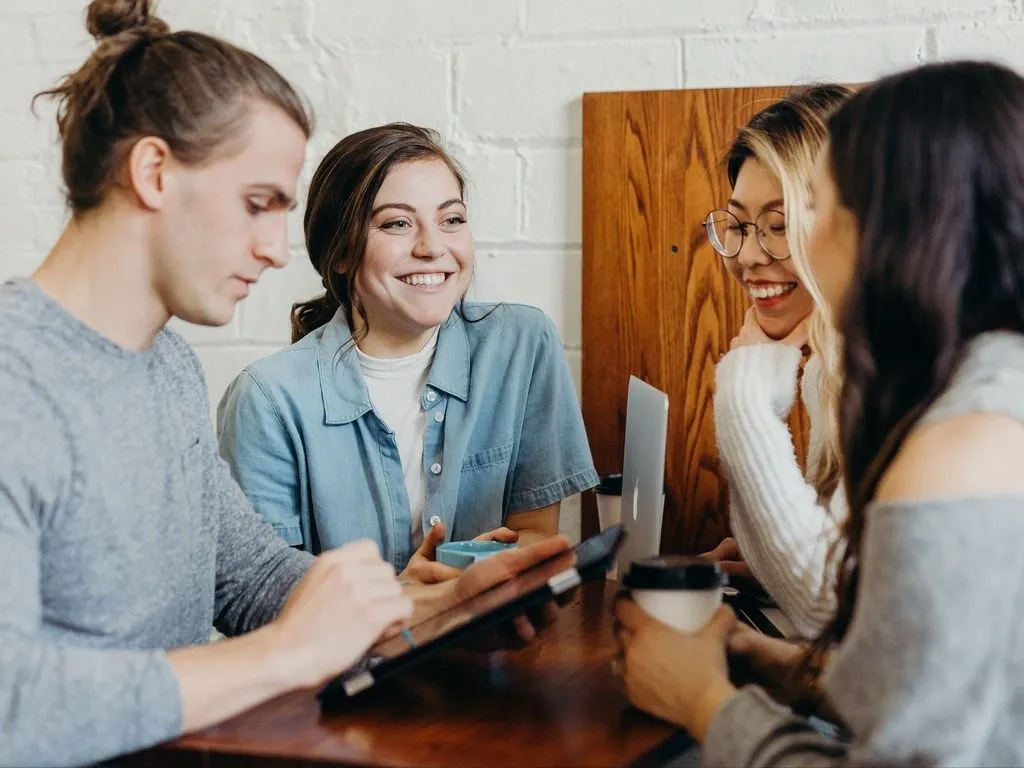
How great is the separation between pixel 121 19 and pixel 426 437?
77 centimetres

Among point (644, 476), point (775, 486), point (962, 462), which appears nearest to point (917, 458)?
point (962, 462)

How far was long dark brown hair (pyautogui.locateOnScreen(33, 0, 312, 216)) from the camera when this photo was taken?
96 centimetres

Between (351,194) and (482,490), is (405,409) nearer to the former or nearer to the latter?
(482,490)

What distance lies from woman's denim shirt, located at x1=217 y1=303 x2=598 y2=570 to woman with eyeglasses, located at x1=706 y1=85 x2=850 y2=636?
298mm

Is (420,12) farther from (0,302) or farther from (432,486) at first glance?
(0,302)

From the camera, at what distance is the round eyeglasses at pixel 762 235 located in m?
1.46

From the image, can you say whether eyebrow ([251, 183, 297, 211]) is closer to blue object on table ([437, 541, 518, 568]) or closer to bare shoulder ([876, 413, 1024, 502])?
blue object on table ([437, 541, 518, 568])

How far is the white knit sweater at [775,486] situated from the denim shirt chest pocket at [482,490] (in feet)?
1.27

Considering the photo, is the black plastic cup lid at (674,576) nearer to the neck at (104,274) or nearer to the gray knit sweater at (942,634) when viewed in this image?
the gray knit sweater at (942,634)

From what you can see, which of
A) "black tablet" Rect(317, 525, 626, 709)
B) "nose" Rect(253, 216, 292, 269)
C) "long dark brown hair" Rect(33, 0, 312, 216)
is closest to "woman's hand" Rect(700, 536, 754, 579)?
"black tablet" Rect(317, 525, 626, 709)

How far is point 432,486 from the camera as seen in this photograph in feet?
5.34

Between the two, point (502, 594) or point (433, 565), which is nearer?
point (502, 594)

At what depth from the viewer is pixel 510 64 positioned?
1799 mm

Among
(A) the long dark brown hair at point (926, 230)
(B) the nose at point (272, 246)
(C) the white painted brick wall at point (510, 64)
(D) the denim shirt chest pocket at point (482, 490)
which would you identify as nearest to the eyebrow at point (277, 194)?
(B) the nose at point (272, 246)
